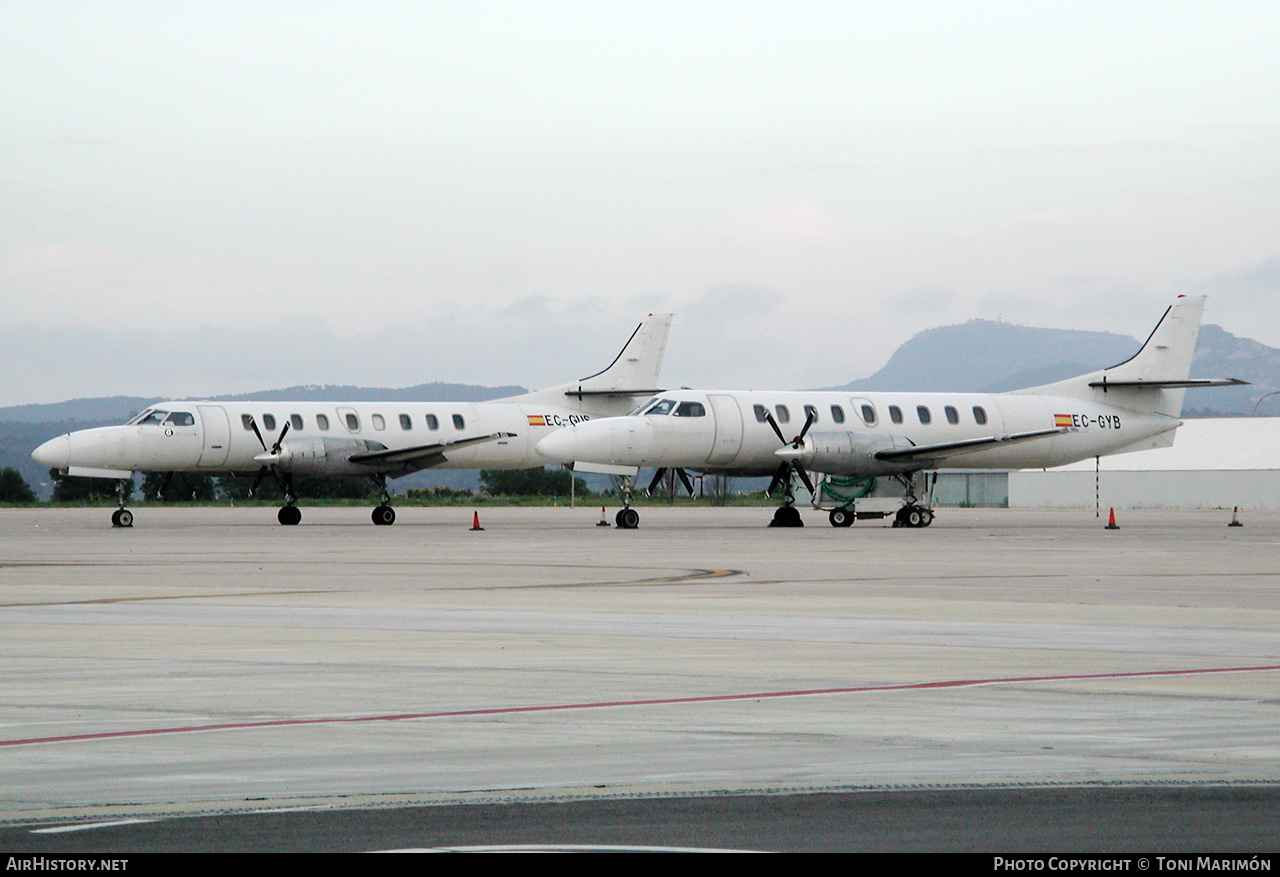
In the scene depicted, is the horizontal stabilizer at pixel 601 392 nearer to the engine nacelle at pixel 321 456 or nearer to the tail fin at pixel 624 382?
the tail fin at pixel 624 382

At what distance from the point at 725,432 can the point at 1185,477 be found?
146ft

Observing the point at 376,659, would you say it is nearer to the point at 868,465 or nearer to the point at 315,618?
the point at 315,618

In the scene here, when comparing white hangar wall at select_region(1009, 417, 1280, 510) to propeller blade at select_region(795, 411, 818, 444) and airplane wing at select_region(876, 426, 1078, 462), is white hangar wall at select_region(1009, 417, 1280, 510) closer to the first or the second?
airplane wing at select_region(876, 426, 1078, 462)

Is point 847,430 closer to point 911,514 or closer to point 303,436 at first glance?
point 911,514

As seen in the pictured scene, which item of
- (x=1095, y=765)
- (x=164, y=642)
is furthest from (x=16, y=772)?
(x=164, y=642)

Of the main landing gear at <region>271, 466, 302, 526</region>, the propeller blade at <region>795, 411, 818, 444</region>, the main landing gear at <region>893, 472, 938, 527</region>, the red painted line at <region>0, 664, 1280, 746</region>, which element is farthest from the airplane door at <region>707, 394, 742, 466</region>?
the red painted line at <region>0, 664, 1280, 746</region>

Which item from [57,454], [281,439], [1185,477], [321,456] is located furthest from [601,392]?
[1185,477]

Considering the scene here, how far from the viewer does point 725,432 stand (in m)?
46.3

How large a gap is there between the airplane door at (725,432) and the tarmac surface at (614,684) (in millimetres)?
20301

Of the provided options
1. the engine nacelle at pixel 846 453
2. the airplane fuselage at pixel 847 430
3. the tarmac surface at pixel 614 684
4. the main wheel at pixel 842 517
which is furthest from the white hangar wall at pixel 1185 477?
the tarmac surface at pixel 614 684

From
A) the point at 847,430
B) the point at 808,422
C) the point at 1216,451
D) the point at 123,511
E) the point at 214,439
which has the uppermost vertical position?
the point at 808,422

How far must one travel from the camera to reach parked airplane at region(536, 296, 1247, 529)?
150 ft
